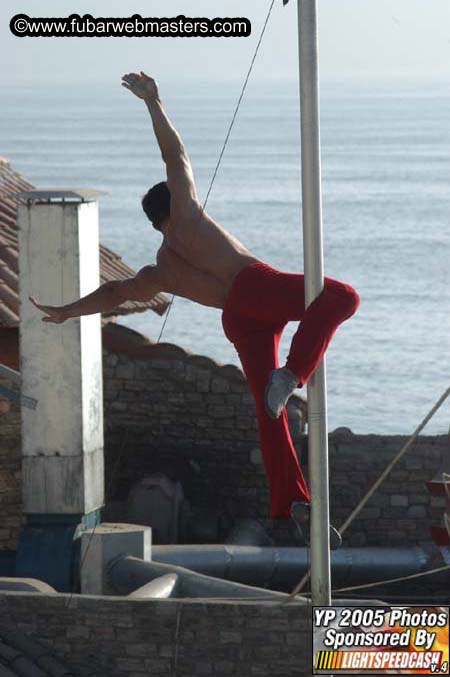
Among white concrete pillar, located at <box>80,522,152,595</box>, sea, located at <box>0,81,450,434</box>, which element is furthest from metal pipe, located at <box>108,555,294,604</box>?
sea, located at <box>0,81,450,434</box>

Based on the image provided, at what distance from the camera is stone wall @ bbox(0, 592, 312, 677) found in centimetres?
1440

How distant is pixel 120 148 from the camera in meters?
128

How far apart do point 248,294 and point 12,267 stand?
32.2 feet

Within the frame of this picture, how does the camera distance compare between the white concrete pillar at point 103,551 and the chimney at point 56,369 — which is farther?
the chimney at point 56,369

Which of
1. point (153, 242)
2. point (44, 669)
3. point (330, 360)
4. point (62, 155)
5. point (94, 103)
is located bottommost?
point (44, 669)

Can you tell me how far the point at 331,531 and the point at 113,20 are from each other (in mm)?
3448

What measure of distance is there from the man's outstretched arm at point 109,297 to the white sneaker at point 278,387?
3.79ft

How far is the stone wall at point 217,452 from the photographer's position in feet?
64.7

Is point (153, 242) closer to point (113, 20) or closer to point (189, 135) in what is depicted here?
point (189, 135)

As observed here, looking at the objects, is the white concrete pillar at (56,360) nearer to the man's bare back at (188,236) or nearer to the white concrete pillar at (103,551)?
the white concrete pillar at (103,551)

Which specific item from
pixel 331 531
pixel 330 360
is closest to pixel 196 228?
pixel 331 531

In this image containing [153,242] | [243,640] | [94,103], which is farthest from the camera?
[94,103]

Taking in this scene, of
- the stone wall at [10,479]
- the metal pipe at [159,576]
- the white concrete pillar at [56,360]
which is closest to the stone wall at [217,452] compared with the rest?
the stone wall at [10,479]

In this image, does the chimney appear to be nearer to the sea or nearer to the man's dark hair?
the man's dark hair
